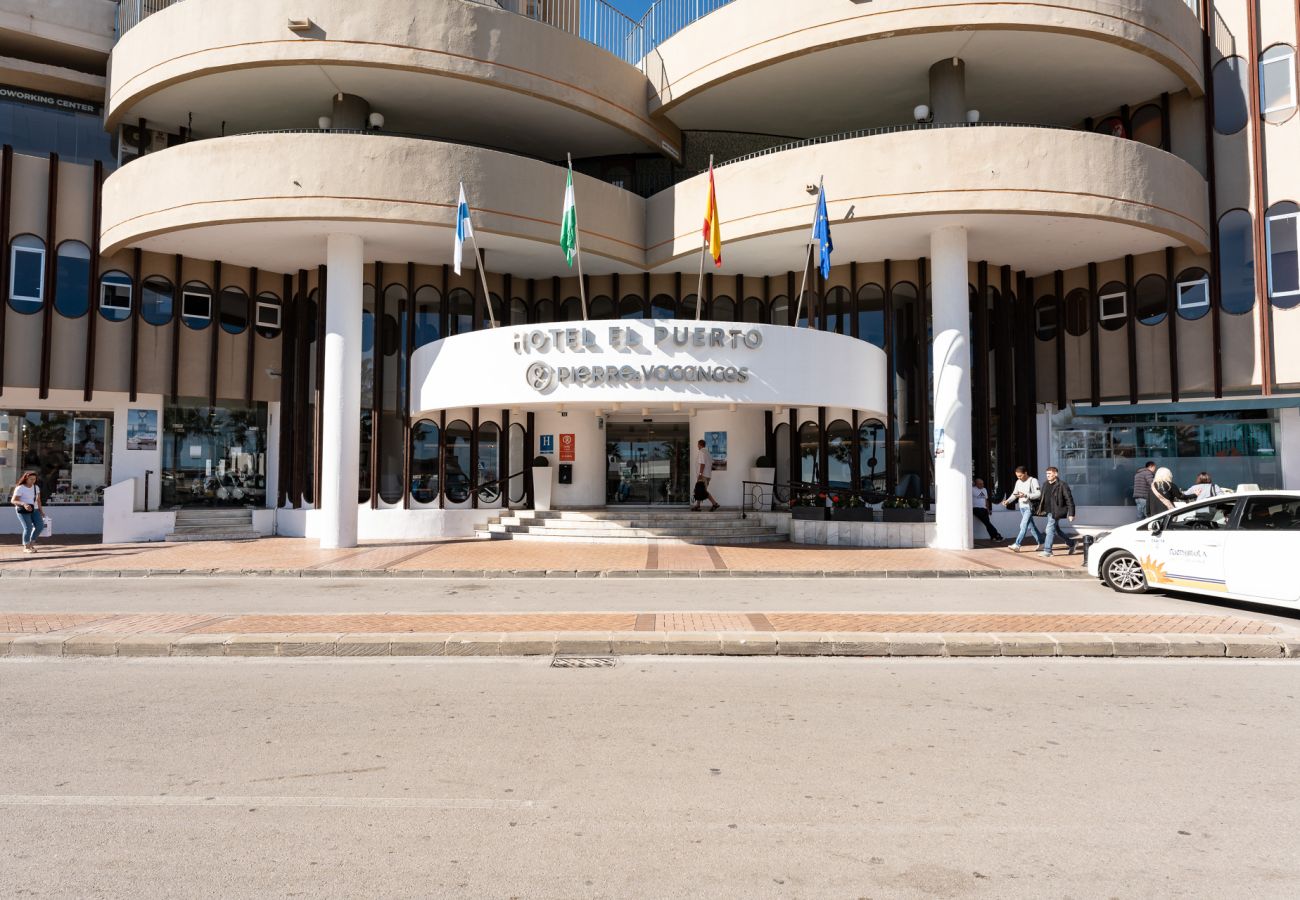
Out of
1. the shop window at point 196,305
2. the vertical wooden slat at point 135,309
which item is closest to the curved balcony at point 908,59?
the shop window at point 196,305

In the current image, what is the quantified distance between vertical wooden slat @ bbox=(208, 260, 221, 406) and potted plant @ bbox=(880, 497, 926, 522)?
18.0 m

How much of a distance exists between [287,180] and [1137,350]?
21.0 metres

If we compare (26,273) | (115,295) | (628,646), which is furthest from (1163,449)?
(26,273)

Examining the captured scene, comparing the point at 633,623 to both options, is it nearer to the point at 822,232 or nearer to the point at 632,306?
the point at 822,232

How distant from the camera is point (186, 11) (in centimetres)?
1911

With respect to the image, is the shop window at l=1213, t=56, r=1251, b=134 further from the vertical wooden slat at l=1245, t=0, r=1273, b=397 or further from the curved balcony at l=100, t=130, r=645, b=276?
the curved balcony at l=100, t=130, r=645, b=276

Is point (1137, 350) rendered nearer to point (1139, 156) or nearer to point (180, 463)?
point (1139, 156)

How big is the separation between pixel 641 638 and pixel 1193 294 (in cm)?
1934

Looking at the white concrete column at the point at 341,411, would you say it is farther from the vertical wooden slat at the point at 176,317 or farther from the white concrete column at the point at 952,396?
the white concrete column at the point at 952,396

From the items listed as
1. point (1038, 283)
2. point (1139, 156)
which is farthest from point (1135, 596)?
point (1038, 283)

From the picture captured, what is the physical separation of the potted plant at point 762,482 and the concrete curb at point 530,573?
29.4ft

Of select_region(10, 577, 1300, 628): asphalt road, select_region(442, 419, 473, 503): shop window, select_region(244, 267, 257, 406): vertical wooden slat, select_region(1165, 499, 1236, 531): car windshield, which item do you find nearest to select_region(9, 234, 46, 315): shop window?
select_region(244, 267, 257, 406): vertical wooden slat

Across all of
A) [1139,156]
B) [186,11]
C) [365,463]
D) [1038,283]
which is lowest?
[365,463]

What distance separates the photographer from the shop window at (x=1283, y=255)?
64.2ft
